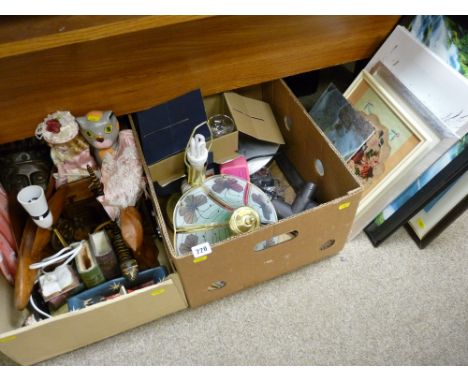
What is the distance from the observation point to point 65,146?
97 centimetres

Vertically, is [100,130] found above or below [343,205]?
below

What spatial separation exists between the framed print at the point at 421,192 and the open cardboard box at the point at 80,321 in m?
0.65

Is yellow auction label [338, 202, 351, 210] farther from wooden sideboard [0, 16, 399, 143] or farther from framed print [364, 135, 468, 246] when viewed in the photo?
wooden sideboard [0, 16, 399, 143]

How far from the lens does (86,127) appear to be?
944mm

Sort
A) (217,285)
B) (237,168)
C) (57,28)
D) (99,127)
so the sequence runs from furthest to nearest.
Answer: (237,168) < (217,285) < (99,127) < (57,28)

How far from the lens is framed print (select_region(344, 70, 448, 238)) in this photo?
98cm

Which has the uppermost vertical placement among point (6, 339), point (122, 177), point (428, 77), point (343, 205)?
point (428, 77)

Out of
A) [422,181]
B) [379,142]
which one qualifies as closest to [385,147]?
[379,142]

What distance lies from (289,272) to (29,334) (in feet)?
2.37

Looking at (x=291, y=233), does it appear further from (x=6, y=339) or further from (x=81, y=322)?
(x=6, y=339)

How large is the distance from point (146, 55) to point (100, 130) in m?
0.22

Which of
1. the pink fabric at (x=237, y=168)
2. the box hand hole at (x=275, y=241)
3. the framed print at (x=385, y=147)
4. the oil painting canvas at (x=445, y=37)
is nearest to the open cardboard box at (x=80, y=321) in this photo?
the box hand hole at (x=275, y=241)
